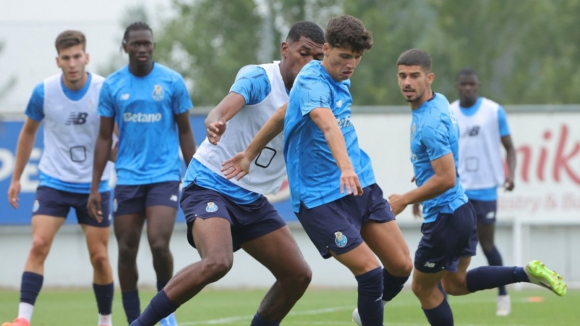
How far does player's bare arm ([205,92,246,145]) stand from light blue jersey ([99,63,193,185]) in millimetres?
1987

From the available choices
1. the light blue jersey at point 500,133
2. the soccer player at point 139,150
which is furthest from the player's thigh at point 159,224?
the light blue jersey at point 500,133

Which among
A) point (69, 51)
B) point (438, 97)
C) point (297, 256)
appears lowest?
point (297, 256)

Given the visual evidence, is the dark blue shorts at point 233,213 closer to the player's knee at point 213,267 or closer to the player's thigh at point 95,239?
the player's knee at point 213,267

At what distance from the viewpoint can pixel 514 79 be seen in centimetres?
3281

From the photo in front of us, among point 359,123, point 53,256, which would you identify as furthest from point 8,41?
point 359,123

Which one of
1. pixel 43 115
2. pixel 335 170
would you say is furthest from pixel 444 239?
pixel 43 115

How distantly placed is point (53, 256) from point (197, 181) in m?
9.58

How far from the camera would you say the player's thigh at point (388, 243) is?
23.4 ft

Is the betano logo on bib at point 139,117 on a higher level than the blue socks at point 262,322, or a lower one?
higher

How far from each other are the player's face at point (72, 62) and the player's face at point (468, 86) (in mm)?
4459

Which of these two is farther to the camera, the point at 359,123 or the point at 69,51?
the point at 359,123

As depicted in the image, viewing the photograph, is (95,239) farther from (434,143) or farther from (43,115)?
(434,143)

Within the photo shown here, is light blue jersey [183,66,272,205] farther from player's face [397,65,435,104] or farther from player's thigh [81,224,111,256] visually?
player's thigh [81,224,111,256]

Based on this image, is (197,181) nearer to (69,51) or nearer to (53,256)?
(69,51)
